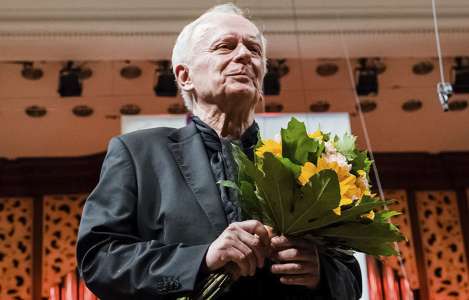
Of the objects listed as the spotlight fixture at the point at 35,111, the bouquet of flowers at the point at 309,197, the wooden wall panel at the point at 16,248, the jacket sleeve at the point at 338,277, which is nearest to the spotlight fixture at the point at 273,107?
the spotlight fixture at the point at 35,111

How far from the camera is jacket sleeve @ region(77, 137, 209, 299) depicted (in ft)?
4.79

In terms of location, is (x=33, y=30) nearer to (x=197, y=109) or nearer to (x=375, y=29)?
(x=375, y=29)

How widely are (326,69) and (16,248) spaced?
271cm

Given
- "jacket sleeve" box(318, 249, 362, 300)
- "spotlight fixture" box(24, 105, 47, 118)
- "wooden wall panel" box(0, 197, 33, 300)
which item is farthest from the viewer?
"wooden wall panel" box(0, 197, 33, 300)

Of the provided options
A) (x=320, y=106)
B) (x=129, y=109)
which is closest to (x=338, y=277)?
(x=129, y=109)

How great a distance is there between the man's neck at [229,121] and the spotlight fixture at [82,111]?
5.25 metres

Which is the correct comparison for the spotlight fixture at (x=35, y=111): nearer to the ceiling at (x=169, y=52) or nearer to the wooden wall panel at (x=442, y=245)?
the ceiling at (x=169, y=52)

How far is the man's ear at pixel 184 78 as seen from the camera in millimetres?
1813

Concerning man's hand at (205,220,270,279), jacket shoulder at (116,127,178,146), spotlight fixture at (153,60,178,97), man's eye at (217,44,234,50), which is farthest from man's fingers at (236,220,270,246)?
spotlight fixture at (153,60,178,97)

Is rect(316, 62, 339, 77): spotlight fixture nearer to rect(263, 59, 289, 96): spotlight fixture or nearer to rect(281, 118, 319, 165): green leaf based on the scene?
rect(263, 59, 289, 96): spotlight fixture

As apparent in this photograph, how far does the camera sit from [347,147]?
1570 millimetres

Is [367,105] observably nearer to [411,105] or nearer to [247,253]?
[411,105]

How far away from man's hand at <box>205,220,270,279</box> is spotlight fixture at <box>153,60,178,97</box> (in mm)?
4863

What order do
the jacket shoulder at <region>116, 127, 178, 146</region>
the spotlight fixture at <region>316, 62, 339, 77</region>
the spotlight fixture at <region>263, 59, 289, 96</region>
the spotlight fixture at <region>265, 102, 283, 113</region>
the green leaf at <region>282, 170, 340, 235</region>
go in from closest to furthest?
1. the green leaf at <region>282, 170, 340, 235</region>
2. the jacket shoulder at <region>116, 127, 178, 146</region>
3. the spotlight fixture at <region>263, 59, 289, 96</region>
4. the spotlight fixture at <region>316, 62, 339, 77</region>
5. the spotlight fixture at <region>265, 102, 283, 113</region>
